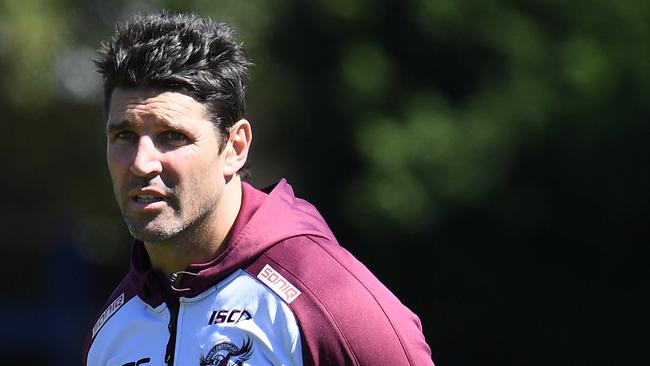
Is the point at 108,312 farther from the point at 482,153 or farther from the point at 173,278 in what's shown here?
the point at 482,153

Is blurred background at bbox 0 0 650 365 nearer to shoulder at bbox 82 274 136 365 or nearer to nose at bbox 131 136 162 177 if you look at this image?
shoulder at bbox 82 274 136 365

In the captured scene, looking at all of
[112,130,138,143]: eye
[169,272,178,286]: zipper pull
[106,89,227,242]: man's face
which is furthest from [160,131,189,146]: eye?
[169,272,178,286]: zipper pull

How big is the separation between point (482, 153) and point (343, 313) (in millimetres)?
5106

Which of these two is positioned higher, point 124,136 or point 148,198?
point 124,136

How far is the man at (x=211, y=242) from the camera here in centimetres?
312

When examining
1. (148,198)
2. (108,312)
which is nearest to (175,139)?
(148,198)

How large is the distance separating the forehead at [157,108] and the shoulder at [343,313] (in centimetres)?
A: 47

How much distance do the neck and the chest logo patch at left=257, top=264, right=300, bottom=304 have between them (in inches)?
8.6

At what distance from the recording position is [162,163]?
327 cm

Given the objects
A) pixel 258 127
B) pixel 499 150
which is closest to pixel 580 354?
pixel 499 150

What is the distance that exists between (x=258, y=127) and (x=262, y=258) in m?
6.58

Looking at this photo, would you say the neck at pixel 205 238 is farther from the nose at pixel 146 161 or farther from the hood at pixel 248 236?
the nose at pixel 146 161

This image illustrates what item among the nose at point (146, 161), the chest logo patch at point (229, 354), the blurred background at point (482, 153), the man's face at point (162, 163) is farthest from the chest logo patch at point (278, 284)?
the blurred background at point (482, 153)

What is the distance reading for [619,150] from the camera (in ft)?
25.9
